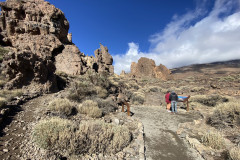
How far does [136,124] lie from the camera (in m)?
5.71

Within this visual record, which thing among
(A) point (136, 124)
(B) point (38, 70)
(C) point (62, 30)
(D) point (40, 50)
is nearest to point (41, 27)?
(C) point (62, 30)

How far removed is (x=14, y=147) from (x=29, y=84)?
5463mm

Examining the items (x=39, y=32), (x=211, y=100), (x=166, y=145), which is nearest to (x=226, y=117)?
(x=166, y=145)

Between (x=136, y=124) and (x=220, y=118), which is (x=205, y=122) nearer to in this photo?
(x=220, y=118)

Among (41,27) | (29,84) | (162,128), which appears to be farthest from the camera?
(41,27)

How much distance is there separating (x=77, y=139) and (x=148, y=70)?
48038mm

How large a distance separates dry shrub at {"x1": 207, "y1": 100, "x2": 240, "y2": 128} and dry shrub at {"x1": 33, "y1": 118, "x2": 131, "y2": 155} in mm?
4458

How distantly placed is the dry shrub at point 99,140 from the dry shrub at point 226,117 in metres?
4.44

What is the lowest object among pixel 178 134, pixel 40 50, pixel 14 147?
pixel 178 134

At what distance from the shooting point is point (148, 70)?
49.1 metres

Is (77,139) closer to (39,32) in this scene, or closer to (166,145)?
(166,145)

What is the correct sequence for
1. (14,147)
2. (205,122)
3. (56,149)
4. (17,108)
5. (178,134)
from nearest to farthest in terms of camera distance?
1. (14,147)
2. (56,149)
3. (17,108)
4. (178,134)
5. (205,122)

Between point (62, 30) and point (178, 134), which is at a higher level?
point (62, 30)

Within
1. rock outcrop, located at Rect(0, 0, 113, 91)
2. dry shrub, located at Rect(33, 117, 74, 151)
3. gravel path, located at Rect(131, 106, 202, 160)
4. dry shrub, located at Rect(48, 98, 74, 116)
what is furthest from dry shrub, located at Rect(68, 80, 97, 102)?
rock outcrop, located at Rect(0, 0, 113, 91)
